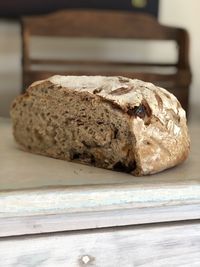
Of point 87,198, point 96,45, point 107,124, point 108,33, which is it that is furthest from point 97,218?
point 96,45

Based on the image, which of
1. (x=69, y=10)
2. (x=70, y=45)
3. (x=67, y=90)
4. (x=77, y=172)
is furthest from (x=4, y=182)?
(x=70, y=45)

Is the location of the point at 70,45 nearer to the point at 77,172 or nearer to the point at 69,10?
the point at 69,10

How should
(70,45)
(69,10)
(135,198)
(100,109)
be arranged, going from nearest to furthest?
(135,198) → (100,109) → (69,10) → (70,45)

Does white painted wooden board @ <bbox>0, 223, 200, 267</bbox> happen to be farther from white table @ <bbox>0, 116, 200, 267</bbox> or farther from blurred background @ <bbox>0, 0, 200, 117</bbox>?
blurred background @ <bbox>0, 0, 200, 117</bbox>

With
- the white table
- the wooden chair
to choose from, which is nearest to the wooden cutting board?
the white table

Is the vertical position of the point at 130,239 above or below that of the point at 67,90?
below

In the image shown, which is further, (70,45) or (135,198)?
(70,45)

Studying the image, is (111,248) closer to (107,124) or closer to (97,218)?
(97,218)
